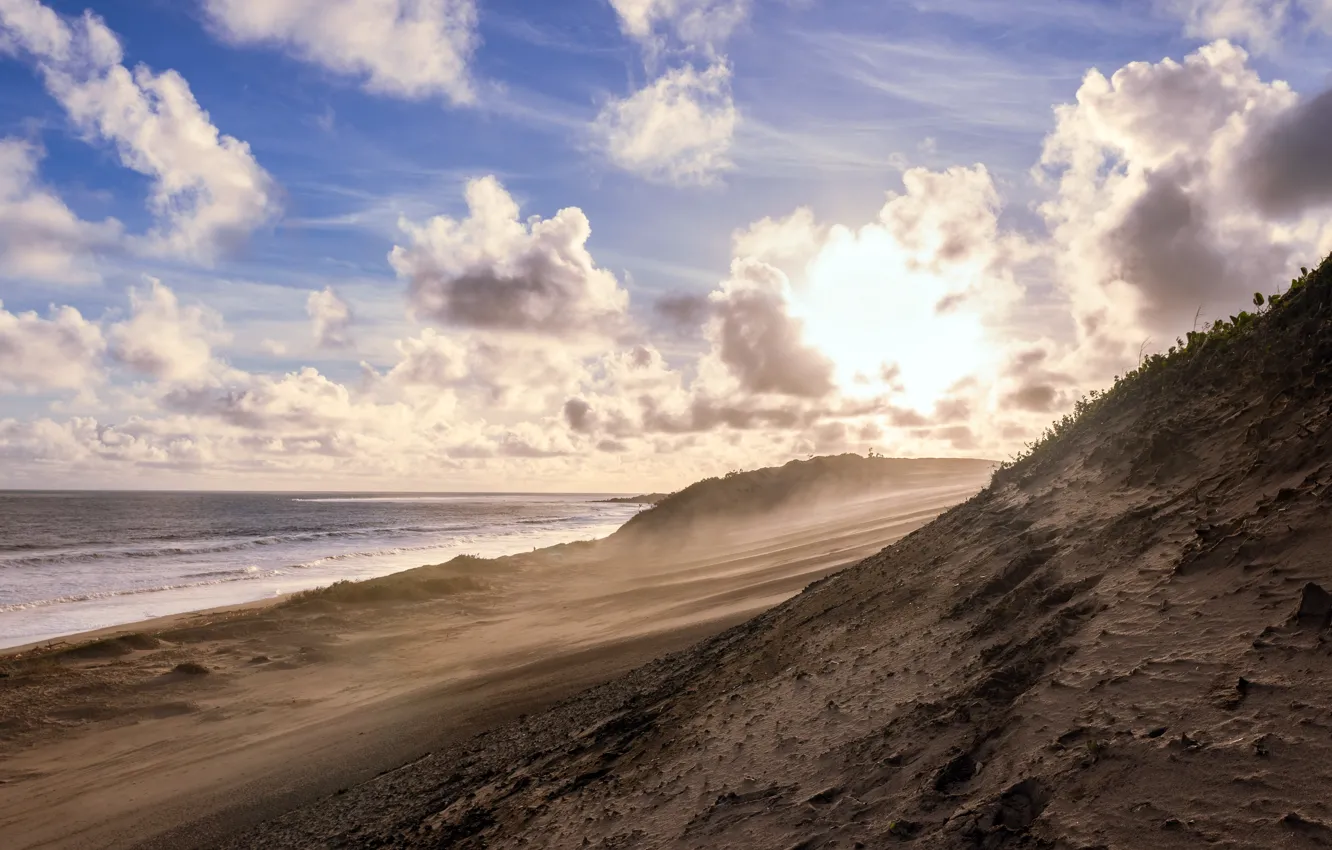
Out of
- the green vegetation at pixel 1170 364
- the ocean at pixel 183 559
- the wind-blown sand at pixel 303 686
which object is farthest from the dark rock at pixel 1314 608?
the ocean at pixel 183 559

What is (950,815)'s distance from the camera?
3744mm

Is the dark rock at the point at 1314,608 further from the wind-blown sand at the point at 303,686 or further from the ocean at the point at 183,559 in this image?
the ocean at the point at 183,559

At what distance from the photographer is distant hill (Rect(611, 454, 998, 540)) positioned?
47625 millimetres

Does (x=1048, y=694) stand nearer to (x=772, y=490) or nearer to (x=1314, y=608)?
(x=1314, y=608)

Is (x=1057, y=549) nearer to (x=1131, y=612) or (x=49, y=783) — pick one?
(x=1131, y=612)

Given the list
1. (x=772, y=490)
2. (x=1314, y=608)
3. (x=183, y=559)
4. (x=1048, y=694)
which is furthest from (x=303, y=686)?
(x=772, y=490)

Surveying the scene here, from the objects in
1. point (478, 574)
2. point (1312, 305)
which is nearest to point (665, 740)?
point (1312, 305)

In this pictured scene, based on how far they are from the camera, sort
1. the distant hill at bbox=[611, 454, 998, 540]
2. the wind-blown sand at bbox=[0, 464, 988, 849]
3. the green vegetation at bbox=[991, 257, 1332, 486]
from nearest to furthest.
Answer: the green vegetation at bbox=[991, 257, 1332, 486] < the wind-blown sand at bbox=[0, 464, 988, 849] < the distant hill at bbox=[611, 454, 998, 540]

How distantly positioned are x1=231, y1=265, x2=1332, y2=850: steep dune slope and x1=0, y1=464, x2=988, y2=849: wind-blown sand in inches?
94.2

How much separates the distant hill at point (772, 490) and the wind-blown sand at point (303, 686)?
68.8 feet

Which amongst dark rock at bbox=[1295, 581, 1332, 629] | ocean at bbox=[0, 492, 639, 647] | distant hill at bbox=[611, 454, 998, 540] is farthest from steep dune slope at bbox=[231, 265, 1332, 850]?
distant hill at bbox=[611, 454, 998, 540]

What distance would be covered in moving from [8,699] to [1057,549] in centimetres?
1907

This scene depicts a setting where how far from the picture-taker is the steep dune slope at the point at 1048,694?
3.39 meters

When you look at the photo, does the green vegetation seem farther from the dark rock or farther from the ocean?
the ocean
